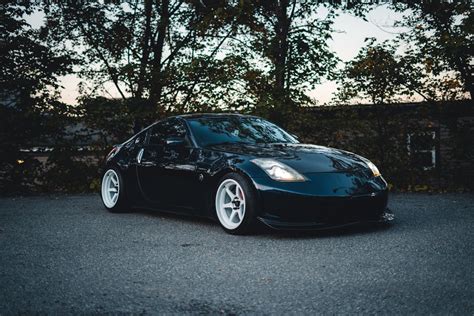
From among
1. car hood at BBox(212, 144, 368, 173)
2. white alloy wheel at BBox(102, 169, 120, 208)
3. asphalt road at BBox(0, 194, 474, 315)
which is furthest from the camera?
white alloy wheel at BBox(102, 169, 120, 208)

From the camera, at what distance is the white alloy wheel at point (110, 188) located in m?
8.63

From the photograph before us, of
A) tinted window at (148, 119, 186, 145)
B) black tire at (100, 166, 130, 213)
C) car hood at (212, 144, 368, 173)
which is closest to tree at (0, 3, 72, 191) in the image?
black tire at (100, 166, 130, 213)

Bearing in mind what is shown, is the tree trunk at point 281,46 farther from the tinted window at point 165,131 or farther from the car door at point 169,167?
the car door at point 169,167

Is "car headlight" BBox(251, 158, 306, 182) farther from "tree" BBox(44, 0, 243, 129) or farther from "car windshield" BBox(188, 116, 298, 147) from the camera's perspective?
"tree" BBox(44, 0, 243, 129)

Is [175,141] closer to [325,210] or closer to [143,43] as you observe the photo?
[325,210]

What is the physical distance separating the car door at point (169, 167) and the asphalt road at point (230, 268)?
1.11 feet

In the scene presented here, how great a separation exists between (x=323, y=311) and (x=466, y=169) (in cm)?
910

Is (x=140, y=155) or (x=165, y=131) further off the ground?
(x=165, y=131)

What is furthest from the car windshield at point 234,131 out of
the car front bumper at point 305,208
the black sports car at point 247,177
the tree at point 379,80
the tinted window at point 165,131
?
the tree at point 379,80

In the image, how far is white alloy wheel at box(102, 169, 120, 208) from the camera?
863 cm

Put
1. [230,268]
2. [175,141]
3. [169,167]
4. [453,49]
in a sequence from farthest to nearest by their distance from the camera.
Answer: [453,49] < [169,167] < [175,141] < [230,268]

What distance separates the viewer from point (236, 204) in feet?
21.4

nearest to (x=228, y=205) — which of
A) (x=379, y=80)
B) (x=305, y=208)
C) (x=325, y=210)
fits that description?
(x=305, y=208)

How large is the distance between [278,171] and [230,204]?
0.72 meters
